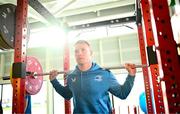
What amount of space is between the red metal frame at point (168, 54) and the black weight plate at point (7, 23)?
1571 mm

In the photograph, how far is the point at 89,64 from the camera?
2.32 m

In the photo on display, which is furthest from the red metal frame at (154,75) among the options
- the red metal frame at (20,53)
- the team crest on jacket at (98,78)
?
the red metal frame at (20,53)

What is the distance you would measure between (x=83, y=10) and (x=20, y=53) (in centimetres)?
260

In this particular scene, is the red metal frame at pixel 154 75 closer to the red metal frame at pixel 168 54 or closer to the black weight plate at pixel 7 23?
the red metal frame at pixel 168 54

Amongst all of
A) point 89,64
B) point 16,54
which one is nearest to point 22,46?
point 16,54

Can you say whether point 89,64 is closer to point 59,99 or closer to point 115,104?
point 115,104

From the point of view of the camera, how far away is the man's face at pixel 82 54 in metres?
2.25

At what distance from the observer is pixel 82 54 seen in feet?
7.38

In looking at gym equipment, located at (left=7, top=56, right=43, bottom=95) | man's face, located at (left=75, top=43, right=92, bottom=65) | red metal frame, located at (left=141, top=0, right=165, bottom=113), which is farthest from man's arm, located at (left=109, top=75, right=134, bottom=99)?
gym equipment, located at (left=7, top=56, right=43, bottom=95)

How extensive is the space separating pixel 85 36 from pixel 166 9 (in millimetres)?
5160

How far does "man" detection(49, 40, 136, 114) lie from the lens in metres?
2.12

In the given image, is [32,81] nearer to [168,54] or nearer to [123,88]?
[123,88]

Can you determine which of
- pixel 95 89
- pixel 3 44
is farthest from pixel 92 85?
pixel 3 44

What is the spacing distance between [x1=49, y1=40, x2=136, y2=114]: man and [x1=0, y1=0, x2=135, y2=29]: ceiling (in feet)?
5.33
